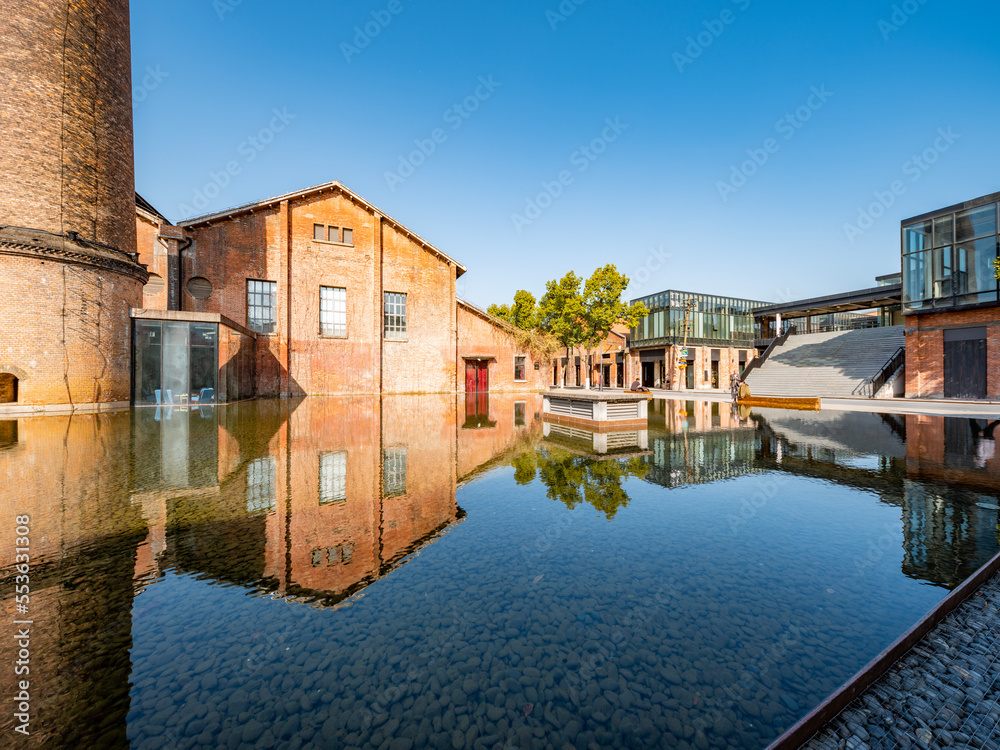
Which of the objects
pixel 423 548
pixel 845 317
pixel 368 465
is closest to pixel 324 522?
pixel 423 548

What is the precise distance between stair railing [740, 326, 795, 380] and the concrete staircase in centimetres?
118

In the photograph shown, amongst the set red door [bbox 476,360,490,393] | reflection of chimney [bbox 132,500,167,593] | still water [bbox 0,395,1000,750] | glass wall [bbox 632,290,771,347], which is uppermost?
glass wall [bbox 632,290,771,347]

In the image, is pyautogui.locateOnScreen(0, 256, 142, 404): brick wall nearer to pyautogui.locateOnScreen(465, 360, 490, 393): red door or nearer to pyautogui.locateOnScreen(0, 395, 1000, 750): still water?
pyautogui.locateOnScreen(0, 395, 1000, 750): still water

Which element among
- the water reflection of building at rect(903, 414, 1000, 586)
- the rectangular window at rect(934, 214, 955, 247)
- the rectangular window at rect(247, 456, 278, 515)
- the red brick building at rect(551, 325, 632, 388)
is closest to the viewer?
the water reflection of building at rect(903, 414, 1000, 586)

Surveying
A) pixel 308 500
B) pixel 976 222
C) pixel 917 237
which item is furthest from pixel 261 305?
pixel 976 222

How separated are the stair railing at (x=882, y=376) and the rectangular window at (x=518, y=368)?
21.6 metres

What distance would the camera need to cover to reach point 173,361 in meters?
18.7

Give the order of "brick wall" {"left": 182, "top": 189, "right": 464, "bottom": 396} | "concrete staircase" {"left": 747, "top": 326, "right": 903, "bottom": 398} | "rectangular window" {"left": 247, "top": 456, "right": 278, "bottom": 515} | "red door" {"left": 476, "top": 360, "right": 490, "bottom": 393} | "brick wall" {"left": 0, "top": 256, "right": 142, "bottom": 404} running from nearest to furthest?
"rectangular window" {"left": 247, "top": 456, "right": 278, "bottom": 515}, "brick wall" {"left": 0, "top": 256, "right": 142, "bottom": 404}, "brick wall" {"left": 182, "top": 189, "right": 464, "bottom": 396}, "concrete staircase" {"left": 747, "top": 326, "right": 903, "bottom": 398}, "red door" {"left": 476, "top": 360, "right": 490, "bottom": 393}

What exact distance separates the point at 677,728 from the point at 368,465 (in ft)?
21.9

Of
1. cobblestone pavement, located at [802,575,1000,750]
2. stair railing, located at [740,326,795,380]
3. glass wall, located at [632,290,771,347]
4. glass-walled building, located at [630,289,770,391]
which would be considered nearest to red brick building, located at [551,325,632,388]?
glass wall, located at [632,290,771,347]

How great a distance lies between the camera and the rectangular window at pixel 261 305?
81.0ft

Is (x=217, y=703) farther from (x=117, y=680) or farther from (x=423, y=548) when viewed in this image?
(x=423, y=548)

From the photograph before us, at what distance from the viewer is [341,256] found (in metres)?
26.6

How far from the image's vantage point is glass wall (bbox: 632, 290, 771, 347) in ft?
138
